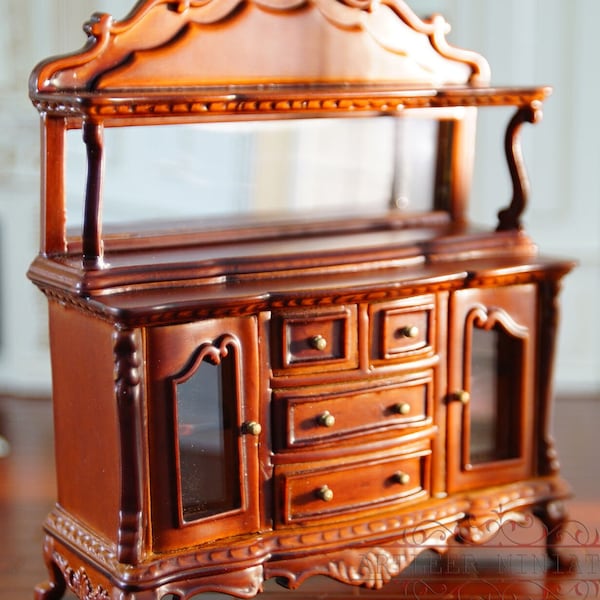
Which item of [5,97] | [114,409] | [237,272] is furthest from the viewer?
[5,97]

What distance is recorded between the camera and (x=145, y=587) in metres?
2.42

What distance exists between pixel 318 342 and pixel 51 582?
919 mm

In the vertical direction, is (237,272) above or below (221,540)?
above

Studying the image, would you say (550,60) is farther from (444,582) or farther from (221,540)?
(221,540)

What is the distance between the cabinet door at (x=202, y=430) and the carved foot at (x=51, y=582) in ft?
1.33

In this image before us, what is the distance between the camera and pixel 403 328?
2695 mm

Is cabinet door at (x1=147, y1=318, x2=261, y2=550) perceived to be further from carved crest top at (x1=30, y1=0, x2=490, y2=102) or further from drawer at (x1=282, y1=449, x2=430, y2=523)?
carved crest top at (x1=30, y1=0, x2=490, y2=102)

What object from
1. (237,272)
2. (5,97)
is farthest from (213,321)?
(5,97)

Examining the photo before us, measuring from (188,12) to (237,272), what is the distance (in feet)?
2.06

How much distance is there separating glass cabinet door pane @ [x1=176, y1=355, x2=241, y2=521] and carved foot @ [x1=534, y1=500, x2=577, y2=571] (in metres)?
0.91

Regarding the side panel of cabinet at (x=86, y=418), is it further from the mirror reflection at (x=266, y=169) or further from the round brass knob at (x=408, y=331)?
the round brass knob at (x=408, y=331)

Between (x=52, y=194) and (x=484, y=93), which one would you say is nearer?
(x=52, y=194)

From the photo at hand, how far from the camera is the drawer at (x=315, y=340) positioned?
2549mm

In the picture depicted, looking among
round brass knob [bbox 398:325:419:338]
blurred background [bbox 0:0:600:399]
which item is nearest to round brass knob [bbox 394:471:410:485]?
round brass knob [bbox 398:325:419:338]
